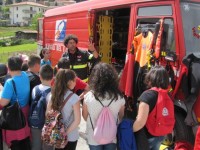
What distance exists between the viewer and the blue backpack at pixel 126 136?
10.0ft

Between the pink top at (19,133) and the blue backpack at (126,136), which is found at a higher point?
the blue backpack at (126,136)

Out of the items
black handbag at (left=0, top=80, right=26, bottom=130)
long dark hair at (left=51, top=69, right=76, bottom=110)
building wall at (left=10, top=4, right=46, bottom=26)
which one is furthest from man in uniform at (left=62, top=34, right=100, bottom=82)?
building wall at (left=10, top=4, right=46, bottom=26)

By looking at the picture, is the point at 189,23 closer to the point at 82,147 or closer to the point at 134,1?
the point at 134,1

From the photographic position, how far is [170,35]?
4.46 m

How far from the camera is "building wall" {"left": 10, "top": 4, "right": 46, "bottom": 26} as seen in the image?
121 metres

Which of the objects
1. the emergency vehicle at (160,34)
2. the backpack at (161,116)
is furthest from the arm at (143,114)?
the emergency vehicle at (160,34)

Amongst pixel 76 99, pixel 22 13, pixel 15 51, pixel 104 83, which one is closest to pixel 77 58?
pixel 76 99

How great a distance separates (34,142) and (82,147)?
1.31 meters

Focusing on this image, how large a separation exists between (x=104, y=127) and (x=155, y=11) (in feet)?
A: 8.25

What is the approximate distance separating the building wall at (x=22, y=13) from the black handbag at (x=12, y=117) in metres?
121

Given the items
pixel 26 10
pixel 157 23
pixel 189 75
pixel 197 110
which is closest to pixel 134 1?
pixel 157 23

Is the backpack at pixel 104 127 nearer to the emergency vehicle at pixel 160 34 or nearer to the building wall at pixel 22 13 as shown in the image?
the emergency vehicle at pixel 160 34

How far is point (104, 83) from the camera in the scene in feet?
9.93

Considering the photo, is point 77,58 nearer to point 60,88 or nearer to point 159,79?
point 60,88
